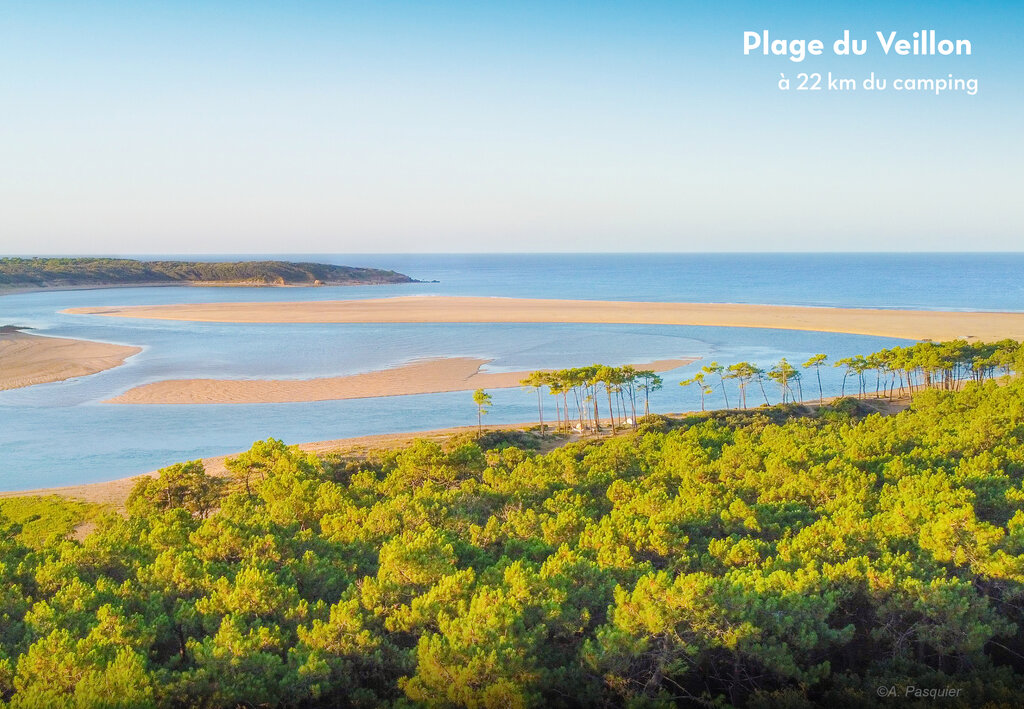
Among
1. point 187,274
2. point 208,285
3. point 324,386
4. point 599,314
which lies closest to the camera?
point 324,386

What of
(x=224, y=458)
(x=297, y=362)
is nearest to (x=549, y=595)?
(x=224, y=458)

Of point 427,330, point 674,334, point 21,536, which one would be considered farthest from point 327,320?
point 21,536

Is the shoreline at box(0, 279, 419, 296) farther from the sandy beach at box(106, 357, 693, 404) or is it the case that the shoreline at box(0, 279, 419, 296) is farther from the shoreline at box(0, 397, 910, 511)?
the shoreline at box(0, 397, 910, 511)

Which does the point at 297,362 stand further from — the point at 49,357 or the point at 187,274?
the point at 187,274

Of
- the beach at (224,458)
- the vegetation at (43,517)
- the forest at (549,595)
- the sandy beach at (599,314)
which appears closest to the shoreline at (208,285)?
the sandy beach at (599,314)

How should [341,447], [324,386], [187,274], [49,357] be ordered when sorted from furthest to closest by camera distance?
[187,274] → [49,357] → [324,386] → [341,447]

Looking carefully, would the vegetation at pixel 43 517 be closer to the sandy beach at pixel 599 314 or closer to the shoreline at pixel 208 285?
the sandy beach at pixel 599 314
